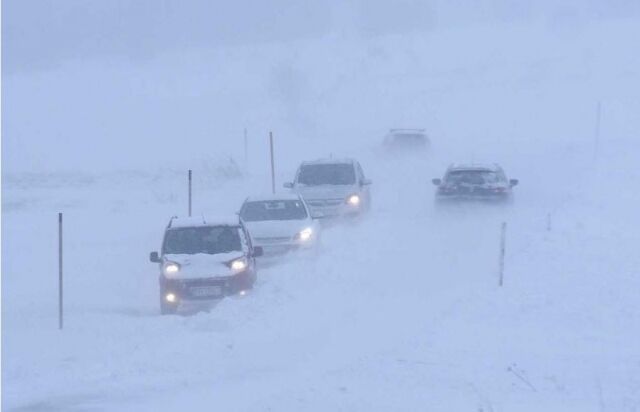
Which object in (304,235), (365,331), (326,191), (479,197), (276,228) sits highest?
(326,191)

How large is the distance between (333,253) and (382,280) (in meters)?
2.58

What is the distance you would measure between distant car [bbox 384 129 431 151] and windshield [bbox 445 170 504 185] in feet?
51.6

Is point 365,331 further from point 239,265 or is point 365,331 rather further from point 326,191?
point 326,191

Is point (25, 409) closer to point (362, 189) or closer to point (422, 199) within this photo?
point (362, 189)

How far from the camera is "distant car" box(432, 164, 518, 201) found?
3009 centimetres

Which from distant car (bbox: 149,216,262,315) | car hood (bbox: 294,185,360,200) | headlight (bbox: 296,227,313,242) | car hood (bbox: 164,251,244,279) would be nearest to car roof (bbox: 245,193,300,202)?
headlight (bbox: 296,227,313,242)

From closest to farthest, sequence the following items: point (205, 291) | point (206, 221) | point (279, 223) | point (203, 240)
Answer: point (205, 291) → point (203, 240) → point (206, 221) → point (279, 223)

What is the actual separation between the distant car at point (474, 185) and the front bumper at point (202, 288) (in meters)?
13.8

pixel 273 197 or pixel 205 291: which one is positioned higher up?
pixel 273 197

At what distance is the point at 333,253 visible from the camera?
21969mm

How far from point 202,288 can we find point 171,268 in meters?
0.58

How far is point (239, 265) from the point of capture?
1741 cm

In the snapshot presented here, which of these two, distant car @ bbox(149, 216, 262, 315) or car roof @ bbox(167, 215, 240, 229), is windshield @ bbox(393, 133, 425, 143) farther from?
distant car @ bbox(149, 216, 262, 315)

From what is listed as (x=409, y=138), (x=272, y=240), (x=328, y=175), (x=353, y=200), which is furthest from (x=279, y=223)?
(x=409, y=138)
